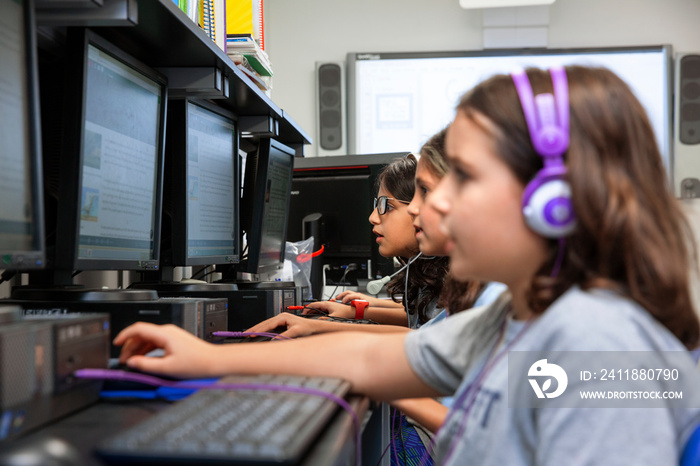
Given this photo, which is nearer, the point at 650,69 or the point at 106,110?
the point at 106,110

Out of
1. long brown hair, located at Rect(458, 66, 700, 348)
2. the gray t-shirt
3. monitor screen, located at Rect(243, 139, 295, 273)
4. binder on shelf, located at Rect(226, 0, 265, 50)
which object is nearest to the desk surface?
the gray t-shirt

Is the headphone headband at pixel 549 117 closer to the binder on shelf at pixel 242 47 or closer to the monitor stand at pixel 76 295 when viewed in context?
the monitor stand at pixel 76 295

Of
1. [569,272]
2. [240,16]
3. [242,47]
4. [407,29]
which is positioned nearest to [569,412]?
[569,272]

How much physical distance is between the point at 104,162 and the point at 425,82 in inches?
124

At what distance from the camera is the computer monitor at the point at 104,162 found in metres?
0.89

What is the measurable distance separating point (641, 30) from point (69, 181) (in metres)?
3.89

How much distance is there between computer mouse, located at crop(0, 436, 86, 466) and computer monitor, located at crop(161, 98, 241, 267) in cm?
91

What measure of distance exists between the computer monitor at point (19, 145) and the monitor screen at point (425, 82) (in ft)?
10.4

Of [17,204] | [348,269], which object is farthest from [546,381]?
[348,269]

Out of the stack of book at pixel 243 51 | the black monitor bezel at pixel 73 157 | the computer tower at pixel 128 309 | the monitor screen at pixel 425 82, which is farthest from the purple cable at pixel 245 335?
the monitor screen at pixel 425 82

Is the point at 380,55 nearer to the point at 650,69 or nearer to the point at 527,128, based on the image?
the point at 650,69

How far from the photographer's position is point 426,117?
12.8 ft

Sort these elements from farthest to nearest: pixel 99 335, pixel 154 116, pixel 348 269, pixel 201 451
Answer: pixel 348 269 → pixel 154 116 → pixel 99 335 → pixel 201 451

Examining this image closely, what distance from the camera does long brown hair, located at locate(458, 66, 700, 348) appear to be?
56 cm
